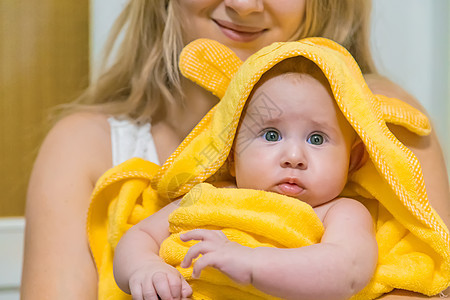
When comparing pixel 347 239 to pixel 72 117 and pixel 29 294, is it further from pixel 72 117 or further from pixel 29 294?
pixel 72 117

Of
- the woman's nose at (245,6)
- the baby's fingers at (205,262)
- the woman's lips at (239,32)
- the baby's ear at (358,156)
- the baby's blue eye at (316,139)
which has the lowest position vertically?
the baby's fingers at (205,262)

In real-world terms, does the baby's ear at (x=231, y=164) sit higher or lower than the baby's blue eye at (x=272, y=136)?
lower

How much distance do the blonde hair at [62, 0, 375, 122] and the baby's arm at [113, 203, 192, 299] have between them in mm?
469

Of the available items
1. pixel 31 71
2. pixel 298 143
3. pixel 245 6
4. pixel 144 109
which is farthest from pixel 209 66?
pixel 31 71

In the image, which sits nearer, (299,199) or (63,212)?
(299,199)

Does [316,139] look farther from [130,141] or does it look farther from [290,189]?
[130,141]

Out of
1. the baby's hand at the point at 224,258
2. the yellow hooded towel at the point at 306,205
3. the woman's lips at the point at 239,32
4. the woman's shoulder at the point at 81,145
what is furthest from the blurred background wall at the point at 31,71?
the baby's hand at the point at 224,258

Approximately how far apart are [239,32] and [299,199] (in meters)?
0.44

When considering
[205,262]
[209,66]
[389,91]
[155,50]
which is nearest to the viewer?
[205,262]

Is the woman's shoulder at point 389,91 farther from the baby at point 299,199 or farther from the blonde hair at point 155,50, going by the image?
the baby at point 299,199

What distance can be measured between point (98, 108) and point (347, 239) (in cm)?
76

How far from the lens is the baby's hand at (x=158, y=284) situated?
2.29 ft

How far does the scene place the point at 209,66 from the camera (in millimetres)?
980

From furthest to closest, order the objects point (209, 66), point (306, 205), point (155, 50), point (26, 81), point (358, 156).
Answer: point (26, 81) → point (155, 50) → point (209, 66) → point (358, 156) → point (306, 205)
